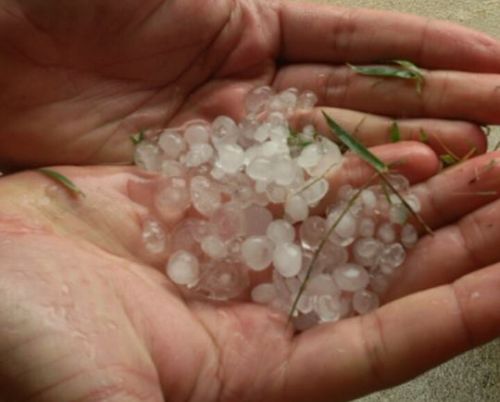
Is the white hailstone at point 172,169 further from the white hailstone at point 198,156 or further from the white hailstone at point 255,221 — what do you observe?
the white hailstone at point 255,221

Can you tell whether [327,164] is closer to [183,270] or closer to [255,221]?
[255,221]

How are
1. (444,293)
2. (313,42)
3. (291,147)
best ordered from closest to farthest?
(444,293) < (291,147) < (313,42)

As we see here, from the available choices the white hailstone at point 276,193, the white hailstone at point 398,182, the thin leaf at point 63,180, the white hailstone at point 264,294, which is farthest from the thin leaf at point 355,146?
the thin leaf at point 63,180

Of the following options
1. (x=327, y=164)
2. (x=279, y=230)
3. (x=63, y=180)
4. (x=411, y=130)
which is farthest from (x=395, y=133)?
(x=63, y=180)

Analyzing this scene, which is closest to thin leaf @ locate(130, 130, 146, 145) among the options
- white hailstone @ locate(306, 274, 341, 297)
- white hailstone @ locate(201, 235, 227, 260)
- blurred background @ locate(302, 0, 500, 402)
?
white hailstone @ locate(201, 235, 227, 260)

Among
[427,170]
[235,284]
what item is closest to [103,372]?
[235,284]

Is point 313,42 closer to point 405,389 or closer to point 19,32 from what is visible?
point 19,32
